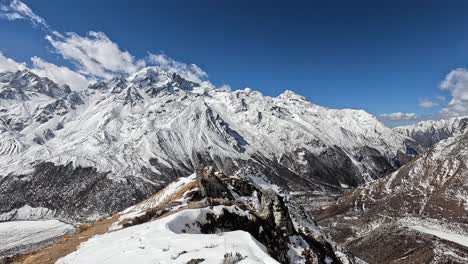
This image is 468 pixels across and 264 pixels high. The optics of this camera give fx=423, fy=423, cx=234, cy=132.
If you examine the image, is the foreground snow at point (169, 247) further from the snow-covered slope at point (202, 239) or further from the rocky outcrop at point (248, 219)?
the rocky outcrop at point (248, 219)

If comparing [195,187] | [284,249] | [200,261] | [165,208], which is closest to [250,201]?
[195,187]

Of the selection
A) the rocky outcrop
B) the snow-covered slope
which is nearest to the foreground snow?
the snow-covered slope

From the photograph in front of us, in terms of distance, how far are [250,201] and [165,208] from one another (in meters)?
33.8

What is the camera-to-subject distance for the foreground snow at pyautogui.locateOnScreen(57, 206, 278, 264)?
22.1 meters

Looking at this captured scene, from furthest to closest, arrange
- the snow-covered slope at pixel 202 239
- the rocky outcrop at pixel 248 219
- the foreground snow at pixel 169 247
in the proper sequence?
1. the rocky outcrop at pixel 248 219
2. the snow-covered slope at pixel 202 239
3. the foreground snow at pixel 169 247

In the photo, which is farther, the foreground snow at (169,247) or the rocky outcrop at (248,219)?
the rocky outcrop at (248,219)

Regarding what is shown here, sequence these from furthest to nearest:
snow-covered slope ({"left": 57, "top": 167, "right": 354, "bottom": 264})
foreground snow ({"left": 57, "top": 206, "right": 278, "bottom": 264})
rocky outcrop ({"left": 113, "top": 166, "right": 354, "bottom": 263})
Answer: rocky outcrop ({"left": 113, "top": 166, "right": 354, "bottom": 263}) < snow-covered slope ({"left": 57, "top": 167, "right": 354, "bottom": 264}) < foreground snow ({"left": 57, "top": 206, "right": 278, "bottom": 264})

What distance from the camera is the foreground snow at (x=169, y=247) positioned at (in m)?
22.1

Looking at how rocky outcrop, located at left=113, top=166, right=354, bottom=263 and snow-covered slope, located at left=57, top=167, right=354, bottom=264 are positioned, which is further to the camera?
rocky outcrop, located at left=113, top=166, right=354, bottom=263

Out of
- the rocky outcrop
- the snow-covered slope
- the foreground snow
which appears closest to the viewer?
the foreground snow

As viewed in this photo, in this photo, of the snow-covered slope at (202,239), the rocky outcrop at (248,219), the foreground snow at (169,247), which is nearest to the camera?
the foreground snow at (169,247)

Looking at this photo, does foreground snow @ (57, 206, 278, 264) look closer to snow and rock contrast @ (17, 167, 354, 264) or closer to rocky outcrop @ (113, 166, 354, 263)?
snow and rock contrast @ (17, 167, 354, 264)

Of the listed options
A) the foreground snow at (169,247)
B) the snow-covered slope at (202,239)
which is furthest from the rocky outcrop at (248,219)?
the foreground snow at (169,247)

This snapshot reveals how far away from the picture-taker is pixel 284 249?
46.6 m
